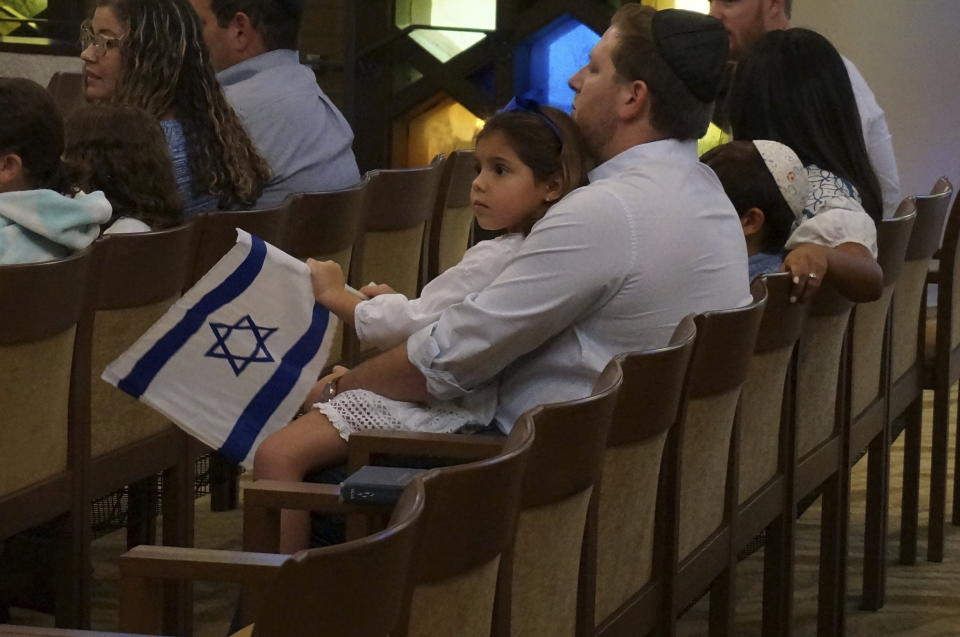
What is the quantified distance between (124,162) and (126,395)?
0.53 meters

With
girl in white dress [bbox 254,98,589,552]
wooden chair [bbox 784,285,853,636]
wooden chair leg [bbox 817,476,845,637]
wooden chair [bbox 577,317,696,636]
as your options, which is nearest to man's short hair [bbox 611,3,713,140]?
girl in white dress [bbox 254,98,589,552]

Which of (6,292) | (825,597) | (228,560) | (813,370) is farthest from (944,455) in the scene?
(228,560)

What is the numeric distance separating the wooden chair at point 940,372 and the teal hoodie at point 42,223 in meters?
2.26

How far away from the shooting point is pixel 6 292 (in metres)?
2.35

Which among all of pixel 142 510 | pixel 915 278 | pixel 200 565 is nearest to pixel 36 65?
pixel 142 510

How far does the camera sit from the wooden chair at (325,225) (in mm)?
3391

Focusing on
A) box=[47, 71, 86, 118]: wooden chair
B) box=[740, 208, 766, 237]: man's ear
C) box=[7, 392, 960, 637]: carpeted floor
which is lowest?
box=[7, 392, 960, 637]: carpeted floor

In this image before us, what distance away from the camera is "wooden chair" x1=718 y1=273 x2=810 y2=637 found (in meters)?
2.78

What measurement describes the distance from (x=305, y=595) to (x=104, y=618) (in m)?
2.48

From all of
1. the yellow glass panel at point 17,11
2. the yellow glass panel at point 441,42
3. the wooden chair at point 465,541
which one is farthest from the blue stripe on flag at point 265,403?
the yellow glass panel at point 441,42

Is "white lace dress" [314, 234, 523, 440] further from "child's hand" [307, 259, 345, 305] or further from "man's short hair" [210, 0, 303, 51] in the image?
"man's short hair" [210, 0, 303, 51]

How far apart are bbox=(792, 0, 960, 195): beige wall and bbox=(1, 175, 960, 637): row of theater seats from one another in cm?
367

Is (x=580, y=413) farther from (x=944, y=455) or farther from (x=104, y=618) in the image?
(x=944, y=455)

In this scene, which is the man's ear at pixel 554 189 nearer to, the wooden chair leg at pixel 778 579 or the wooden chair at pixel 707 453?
the wooden chair at pixel 707 453
